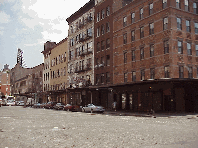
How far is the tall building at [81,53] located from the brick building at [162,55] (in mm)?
13729

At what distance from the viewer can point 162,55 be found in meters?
35.1

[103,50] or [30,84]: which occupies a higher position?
[103,50]

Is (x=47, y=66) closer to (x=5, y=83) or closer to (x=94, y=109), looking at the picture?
(x=94, y=109)

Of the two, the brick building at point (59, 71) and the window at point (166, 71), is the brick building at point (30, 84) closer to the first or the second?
the brick building at point (59, 71)

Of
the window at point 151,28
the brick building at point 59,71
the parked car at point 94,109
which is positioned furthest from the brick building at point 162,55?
the brick building at point 59,71

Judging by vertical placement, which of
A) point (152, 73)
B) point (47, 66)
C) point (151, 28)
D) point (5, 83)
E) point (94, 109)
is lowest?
point (94, 109)

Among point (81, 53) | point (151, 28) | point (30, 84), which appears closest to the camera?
point (151, 28)

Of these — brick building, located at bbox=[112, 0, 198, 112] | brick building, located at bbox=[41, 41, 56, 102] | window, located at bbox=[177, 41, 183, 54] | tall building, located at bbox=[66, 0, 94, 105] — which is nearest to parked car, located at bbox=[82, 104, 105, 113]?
brick building, located at bbox=[112, 0, 198, 112]

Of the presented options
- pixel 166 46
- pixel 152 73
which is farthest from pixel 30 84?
pixel 166 46

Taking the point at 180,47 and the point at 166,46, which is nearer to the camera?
the point at 166,46

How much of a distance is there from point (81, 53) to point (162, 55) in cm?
2598

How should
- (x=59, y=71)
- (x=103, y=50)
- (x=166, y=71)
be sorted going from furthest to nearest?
(x=59, y=71) < (x=103, y=50) < (x=166, y=71)

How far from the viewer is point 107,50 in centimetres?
4859

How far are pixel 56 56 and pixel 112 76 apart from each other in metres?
32.0
